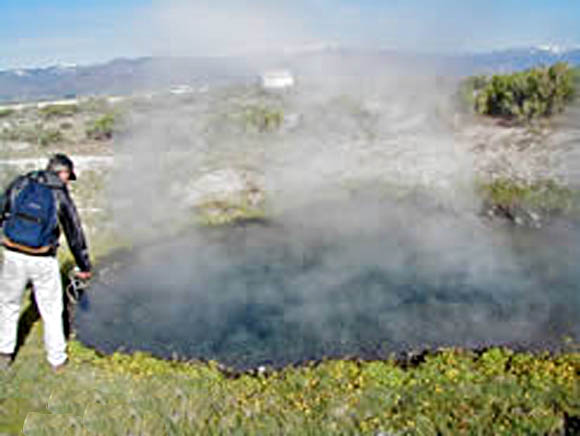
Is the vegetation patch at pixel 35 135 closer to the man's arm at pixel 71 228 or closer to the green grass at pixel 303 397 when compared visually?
the green grass at pixel 303 397

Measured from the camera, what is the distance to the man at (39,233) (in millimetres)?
5203

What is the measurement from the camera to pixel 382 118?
22.0 meters

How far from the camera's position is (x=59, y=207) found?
5.30 meters

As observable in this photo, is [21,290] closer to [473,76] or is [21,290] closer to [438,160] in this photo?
[438,160]

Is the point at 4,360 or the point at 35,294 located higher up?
the point at 35,294

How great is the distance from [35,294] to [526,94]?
19732mm

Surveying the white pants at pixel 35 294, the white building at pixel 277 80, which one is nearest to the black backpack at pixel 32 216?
the white pants at pixel 35 294

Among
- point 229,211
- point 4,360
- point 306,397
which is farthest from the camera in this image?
point 229,211

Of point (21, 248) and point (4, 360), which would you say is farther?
point (4, 360)

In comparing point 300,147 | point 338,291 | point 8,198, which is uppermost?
point 8,198

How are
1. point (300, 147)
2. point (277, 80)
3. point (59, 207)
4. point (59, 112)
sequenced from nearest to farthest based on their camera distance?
point (59, 207) → point (300, 147) → point (277, 80) → point (59, 112)

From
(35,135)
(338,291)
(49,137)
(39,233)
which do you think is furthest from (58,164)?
(35,135)

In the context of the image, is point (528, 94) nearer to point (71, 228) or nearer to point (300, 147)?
point (300, 147)

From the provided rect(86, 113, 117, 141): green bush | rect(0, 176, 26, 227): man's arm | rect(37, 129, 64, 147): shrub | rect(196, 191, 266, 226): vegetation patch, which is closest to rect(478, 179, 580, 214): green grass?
rect(196, 191, 266, 226): vegetation patch
